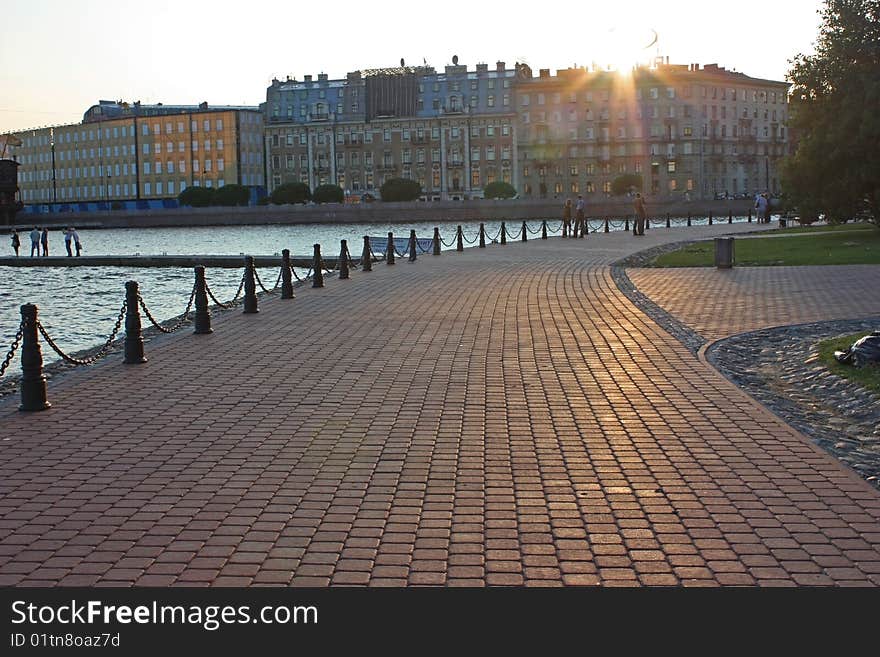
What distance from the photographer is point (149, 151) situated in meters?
138

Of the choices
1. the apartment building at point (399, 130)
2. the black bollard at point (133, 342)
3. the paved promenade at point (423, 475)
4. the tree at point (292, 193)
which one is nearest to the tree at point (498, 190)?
the apartment building at point (399, 130)

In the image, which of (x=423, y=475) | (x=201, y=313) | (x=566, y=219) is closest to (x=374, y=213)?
(x=566, y=219)

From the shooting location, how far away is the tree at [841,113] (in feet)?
103

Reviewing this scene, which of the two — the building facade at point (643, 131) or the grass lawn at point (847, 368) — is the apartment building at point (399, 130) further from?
the grass lawn at point (847, 368)

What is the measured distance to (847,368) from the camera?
10.1 meters

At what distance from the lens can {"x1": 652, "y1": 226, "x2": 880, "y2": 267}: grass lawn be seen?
80.4 ft

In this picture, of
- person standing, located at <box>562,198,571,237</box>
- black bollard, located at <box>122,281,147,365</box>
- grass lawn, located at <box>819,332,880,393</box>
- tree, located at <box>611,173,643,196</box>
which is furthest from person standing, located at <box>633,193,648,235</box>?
tree, located at <box>611,173,643,196</box>

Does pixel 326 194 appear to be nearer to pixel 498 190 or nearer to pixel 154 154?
pixel 498 190

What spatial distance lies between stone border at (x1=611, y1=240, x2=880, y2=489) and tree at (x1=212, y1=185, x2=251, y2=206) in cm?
10561

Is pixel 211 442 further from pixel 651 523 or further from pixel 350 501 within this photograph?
pixel 651 523

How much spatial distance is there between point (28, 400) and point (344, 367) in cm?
302

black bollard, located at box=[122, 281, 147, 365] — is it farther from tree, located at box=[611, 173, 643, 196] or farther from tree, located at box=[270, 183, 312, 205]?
tree, located at box=[611, 173, 643, 196]
